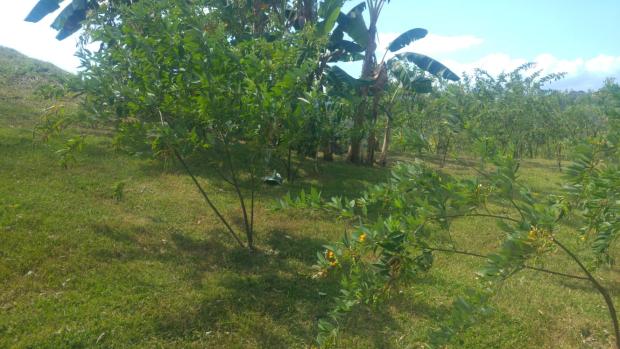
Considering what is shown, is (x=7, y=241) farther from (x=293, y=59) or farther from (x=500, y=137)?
(x=500, y=137)

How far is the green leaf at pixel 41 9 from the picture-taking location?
12.9 metres

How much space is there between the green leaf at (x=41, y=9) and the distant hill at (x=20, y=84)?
1598mm

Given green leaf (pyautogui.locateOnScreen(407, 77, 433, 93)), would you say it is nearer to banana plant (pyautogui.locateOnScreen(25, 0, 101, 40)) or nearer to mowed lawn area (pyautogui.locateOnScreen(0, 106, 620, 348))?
mowed lawn area (pyautogui.locateOnScreen(0, 106, 620, 348))

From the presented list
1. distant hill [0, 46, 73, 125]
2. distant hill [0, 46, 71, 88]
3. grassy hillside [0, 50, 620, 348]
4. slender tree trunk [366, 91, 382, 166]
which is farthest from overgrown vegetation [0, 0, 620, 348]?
distant hill [0, 46, 71, 88]

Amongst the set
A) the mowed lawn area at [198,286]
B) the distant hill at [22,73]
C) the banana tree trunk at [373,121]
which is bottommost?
the mowed lawn area at [198,286]

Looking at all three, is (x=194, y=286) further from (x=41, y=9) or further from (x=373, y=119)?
(x=41, y=9)

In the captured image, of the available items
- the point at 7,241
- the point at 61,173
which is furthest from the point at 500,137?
the point at 7,241

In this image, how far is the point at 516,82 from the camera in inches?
730

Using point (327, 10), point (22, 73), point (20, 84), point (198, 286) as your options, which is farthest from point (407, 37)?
point (22, 73)

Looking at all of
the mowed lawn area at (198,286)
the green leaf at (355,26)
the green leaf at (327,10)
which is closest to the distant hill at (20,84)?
the mowed lawn area at (198,286)

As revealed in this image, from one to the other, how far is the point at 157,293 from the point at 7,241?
2.24 metres

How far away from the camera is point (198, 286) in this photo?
527 cm

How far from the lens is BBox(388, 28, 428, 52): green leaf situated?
12305 millimetres

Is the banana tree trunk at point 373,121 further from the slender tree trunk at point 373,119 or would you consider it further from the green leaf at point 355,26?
the green leaf at point 355,26
